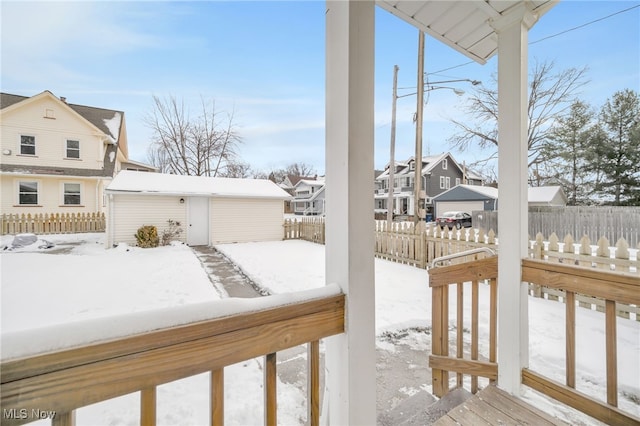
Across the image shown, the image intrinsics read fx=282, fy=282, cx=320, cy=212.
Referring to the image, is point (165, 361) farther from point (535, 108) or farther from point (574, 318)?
point (535, 108)

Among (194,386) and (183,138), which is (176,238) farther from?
(194,386)

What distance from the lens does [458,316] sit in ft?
6.25

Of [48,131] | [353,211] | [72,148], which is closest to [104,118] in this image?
[48,131]

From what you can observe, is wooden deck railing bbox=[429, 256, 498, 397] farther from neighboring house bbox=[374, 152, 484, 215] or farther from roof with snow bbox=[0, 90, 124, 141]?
neighboring house bbox=[374, 152, 484, 215]

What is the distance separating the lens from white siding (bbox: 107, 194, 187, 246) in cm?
909

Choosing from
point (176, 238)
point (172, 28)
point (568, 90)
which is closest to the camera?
point (172, 28)

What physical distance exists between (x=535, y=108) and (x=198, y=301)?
37.9 ft

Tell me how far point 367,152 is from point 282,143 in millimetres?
11039

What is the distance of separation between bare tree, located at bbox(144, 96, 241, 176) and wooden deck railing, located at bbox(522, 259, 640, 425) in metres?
7.38

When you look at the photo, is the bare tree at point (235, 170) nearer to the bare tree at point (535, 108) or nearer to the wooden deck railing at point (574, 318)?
the bare tree at point (535, 108)

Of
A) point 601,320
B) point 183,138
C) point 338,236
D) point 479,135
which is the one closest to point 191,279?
point 338,236

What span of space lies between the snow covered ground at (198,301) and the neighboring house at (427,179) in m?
16.1

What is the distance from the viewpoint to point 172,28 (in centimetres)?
251

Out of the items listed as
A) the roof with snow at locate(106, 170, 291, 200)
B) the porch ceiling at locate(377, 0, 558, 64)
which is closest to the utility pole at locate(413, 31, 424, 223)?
the porch ceiling at locate(377, 0, 558, 64)
